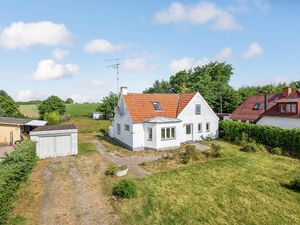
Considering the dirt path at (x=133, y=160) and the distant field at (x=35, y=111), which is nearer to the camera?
the dirt path at (x=133, y=160)

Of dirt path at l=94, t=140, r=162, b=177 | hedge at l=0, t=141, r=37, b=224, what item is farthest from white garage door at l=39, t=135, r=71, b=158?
hedge at l=0, t=141, r=37, b=224

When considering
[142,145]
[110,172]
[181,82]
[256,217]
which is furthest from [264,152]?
[181,82]

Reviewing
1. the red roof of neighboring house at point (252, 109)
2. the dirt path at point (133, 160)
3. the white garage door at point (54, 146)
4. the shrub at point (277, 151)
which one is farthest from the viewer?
the red roof of neighboring house at point (252, 109)

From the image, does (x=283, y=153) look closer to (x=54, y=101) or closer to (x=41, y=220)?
(x=41, y=220)

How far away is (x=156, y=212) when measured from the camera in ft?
50.8

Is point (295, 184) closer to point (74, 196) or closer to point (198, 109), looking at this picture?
point (74, 196)

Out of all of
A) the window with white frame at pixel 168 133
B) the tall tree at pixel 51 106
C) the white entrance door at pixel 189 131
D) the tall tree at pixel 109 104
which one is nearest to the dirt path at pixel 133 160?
the window with white frame at pixel 168 133

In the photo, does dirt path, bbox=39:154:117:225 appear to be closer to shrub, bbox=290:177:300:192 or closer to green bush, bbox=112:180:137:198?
green bush, bbox=112:180:137:198

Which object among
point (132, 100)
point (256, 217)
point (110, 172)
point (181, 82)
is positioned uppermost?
point (181, 82)

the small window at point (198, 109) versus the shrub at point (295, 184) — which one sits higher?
the small window at point (198, 109)

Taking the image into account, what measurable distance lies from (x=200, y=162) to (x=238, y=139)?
12003 mm

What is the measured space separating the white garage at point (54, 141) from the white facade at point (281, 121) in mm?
26971

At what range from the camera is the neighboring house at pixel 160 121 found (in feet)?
102

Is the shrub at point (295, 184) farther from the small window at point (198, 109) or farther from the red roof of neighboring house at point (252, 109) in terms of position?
the red roof of neighboring house at point (252, 109)
